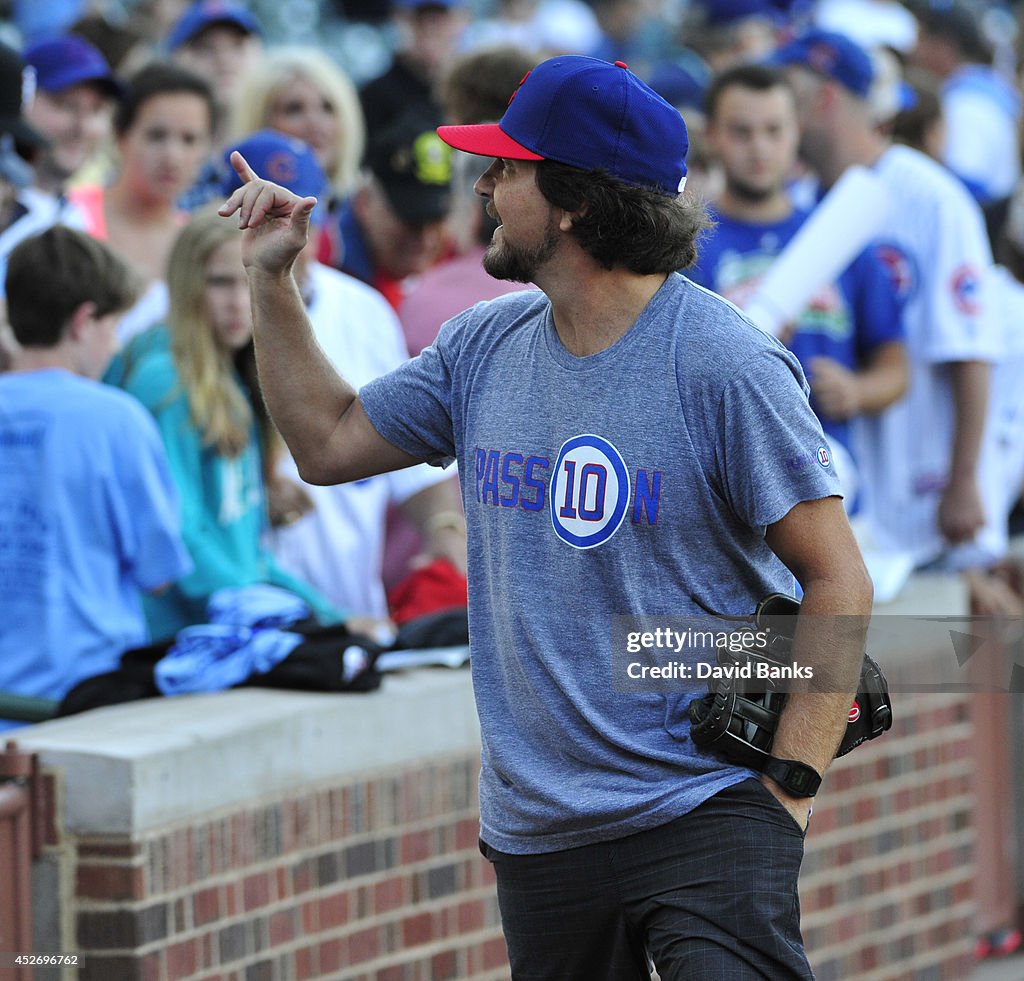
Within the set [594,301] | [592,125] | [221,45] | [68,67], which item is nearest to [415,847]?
[594,301]

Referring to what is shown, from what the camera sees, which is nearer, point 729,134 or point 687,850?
point 687,850

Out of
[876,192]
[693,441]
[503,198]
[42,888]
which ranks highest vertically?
[876,192]

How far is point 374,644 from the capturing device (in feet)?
15.7

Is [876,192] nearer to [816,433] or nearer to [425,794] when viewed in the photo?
[425,794]

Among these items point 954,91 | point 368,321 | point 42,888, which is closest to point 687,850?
point 42,888

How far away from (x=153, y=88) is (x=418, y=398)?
3.37 metres

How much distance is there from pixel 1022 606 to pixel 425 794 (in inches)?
133

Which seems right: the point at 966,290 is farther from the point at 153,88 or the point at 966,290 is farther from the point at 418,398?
the point at 418,398

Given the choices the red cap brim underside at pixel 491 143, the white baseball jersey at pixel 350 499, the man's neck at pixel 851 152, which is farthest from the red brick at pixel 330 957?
the man's neck at pixel 851 152

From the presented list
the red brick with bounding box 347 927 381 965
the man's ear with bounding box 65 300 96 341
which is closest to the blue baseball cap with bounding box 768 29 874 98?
the man's ear with bounding box 65 300 96 341

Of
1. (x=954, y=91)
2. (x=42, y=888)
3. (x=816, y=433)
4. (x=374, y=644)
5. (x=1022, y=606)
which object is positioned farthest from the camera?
(x=954, y=91)

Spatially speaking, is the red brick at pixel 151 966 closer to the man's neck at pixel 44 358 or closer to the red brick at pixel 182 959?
the red brick at pixel 182 959

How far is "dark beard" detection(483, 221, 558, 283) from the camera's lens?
10.8 ft

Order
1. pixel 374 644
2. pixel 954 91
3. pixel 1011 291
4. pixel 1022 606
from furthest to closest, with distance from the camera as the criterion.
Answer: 1. pixel 954 91
2. pixel 1011 291
3. pixel 1022 606
4. pixel 374 644
